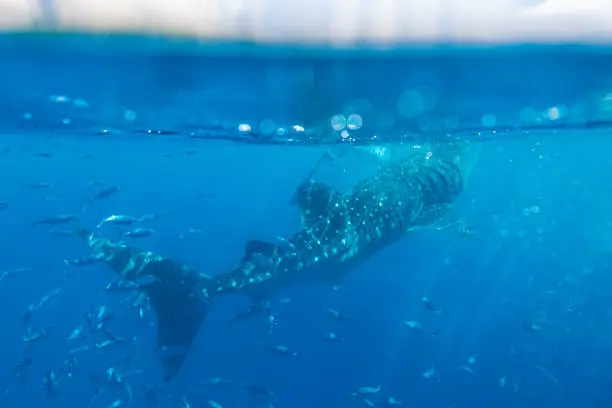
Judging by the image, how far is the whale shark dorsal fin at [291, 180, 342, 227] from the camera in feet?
34.3

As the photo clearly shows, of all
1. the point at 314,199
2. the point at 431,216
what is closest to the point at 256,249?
the point at 314,199

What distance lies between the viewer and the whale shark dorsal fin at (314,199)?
412 inches

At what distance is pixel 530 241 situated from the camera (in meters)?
56.8

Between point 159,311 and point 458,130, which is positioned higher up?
point 458,130

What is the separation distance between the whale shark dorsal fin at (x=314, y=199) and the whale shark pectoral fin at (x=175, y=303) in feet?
7.79

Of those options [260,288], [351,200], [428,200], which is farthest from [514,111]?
[260,288]

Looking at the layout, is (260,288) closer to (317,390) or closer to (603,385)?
(317,390)

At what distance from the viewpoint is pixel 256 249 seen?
32.2ft

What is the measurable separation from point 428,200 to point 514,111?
2.61 meters

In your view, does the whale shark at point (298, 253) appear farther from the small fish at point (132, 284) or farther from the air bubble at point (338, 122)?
the air bubble at point (338, 122)

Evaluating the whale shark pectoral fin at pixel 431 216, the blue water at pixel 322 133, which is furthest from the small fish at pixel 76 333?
the whale shark pectoral fin at pixel 431 216

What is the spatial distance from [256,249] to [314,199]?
1.56 metres

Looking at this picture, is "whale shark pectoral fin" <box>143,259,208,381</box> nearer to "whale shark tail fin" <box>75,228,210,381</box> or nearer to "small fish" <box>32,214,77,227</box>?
"whale shark tail fin" <box>75,228,210,381</box>

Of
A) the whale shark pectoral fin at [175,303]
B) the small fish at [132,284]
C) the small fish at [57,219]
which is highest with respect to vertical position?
the small fish at [57,219]
